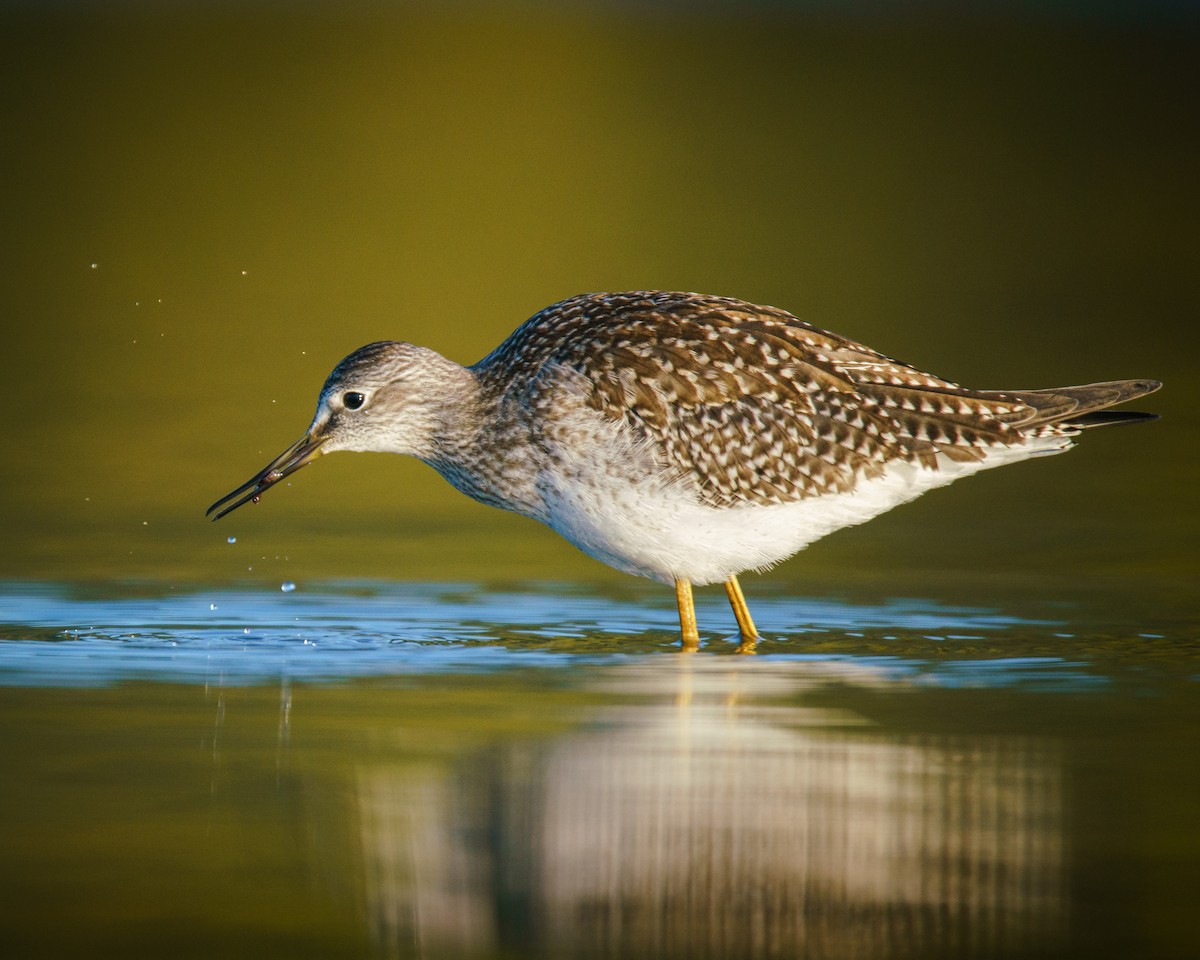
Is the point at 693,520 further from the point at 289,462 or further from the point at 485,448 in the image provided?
the point at 289,462

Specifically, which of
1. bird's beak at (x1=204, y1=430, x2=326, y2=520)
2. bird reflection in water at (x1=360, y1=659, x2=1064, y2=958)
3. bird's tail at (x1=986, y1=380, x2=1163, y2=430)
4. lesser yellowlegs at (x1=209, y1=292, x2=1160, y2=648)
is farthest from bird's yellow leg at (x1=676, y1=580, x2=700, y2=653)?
bird's beak at (x1=204, y1=430, x2=326, y2=520)

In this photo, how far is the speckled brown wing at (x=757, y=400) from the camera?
10.8 meters

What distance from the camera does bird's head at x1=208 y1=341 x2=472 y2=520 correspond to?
11.5 metres

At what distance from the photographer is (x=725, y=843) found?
265 inches

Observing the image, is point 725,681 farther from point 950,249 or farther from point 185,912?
point 950,249

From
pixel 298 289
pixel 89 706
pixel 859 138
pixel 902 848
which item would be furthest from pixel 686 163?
pixel 902 848

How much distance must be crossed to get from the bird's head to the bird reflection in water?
3314 millimetres

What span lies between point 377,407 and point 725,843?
5.36 m

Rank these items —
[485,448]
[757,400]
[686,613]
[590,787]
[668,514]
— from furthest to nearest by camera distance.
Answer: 1. [485,448]
2. [757,400]
3. [686,613]
4. [668,514]
5. [590,787]

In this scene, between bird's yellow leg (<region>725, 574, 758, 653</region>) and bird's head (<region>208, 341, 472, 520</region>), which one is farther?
bird's head (<region>208, 341, 472, 520</region>)

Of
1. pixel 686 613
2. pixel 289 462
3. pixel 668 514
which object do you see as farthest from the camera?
pixel 289 462

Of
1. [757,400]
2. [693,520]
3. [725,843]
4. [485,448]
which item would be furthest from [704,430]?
[725,843]

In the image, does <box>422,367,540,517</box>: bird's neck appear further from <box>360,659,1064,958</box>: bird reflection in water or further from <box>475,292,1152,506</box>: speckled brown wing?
<box>360,659,1064,958</box>: bird reflection in water

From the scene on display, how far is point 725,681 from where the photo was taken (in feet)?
30.8
